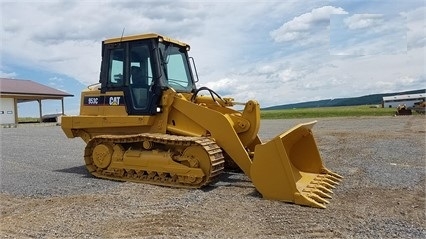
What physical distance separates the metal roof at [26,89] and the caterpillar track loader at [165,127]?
27.5 metres

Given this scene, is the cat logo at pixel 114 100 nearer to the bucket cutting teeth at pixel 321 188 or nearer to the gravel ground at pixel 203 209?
the gravel ground at pixel 203 209

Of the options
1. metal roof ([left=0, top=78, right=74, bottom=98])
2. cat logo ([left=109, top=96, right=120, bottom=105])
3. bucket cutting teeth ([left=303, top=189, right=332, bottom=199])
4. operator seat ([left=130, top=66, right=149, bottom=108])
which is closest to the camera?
bucket cutting teeth ([left=303, top=189, right=332, bottom=199])

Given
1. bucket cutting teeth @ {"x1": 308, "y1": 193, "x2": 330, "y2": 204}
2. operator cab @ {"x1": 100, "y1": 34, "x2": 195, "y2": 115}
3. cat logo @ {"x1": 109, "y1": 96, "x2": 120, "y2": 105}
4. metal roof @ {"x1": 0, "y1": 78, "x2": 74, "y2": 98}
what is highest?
metal roof @ {"x1": 0, "y1": 78, "x2": 74, "y2": 98}

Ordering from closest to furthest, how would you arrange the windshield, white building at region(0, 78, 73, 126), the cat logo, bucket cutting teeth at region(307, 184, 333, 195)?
bucket cutting teeth at region(307, 184, 333, 195)
the windshield
the cat logo
white building at region(0, 78, 73, 126)

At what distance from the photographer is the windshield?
8.30 m

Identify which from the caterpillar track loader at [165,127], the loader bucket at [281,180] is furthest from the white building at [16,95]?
the loader bucket at [281,180]

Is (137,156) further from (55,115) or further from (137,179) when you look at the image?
(55,115)

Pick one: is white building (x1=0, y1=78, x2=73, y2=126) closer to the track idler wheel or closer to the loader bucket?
the track idler wheel

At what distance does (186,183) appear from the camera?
7184mm

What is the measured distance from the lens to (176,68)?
28.6 feet

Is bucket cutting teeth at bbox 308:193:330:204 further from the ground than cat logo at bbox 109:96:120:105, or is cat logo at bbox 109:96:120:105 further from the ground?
cat logo at bbox 109:96:120:105

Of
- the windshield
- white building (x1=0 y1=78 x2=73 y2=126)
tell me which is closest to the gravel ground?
the windshield

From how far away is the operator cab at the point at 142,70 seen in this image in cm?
805

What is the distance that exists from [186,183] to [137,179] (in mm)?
1128
